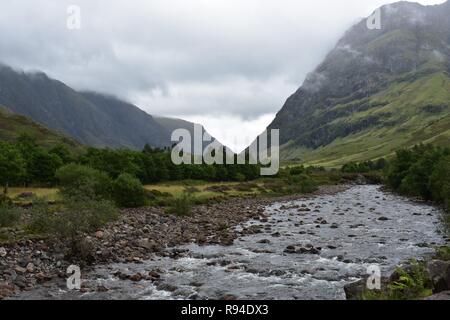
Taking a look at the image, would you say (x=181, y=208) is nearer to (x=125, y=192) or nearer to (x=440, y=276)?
(x=125, y=192)

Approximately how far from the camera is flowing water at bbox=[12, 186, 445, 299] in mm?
28703

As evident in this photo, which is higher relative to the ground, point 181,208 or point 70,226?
point 70,226

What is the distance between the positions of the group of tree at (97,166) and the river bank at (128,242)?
30902mm

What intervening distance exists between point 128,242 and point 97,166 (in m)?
58.4

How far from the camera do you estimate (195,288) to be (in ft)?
98.0

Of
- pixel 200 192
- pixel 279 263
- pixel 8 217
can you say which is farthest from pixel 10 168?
pixel 279 263

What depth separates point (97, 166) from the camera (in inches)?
Result: 3868

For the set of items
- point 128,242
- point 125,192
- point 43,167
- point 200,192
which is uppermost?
point 43,167

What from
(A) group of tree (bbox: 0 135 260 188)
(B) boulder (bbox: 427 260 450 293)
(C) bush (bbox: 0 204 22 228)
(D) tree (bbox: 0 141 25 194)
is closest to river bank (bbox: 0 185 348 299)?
(C) bush (bbox: 0 204 22 228)

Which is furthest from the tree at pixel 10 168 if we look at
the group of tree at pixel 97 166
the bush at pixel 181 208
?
the bush at pixel 181 208

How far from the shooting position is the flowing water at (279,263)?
94.2ft

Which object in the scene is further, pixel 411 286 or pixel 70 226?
pixel 70 226

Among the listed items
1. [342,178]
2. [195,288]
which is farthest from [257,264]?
[342,178]
